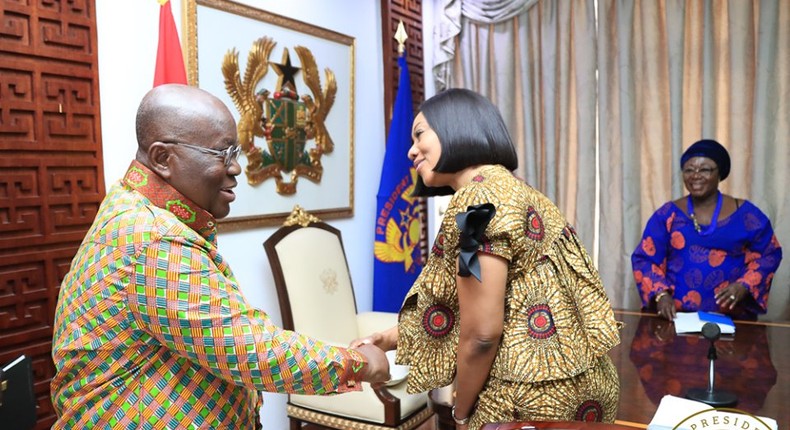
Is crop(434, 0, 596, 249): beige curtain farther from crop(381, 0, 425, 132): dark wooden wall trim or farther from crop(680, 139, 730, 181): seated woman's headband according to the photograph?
crop(680, 139, 730, 181): seated woman's headband

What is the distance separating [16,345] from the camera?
6.82 feet

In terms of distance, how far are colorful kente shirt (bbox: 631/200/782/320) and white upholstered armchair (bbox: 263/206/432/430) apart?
1.40m

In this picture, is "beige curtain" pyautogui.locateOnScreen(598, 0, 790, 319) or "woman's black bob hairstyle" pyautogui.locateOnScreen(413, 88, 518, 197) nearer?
"woman's black bob hairstyle" pyautogui.locateOnScreen(413, 88, 518, 197)

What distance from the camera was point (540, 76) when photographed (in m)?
4.28

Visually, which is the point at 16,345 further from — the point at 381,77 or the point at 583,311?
the point at 381,77

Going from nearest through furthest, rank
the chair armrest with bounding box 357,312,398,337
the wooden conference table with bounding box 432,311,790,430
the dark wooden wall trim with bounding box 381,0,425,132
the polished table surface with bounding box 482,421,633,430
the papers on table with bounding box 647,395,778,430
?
1. the papers on table with bounding box 647,395,778,430
2. the polished table surface with bounding box 482,421,633,430
3. the wooden conference table with bounding box 432,311,790,430
4. the chair armrest with bounding box 357,312,398,337
5. the dark wooden wall trim with bounding box 381,0,425,132

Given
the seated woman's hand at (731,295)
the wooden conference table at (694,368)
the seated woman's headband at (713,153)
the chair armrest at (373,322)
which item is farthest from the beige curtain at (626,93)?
the chair armrest at (373,322)

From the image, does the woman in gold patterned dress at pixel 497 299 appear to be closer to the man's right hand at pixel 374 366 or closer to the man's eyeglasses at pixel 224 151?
the man's right hand at pixel 374 366

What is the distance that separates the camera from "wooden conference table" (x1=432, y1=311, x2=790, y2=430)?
175 centimetres

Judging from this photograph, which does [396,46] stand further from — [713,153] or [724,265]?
[724,265]

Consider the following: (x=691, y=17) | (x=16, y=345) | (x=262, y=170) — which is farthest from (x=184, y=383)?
(x=691, y=17)

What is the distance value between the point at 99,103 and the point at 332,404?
1597 millimetres

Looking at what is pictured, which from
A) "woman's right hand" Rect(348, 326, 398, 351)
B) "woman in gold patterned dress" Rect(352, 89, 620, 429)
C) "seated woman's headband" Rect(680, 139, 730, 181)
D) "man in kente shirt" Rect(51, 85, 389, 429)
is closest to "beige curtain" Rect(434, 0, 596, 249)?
"seated woman's headband" Rect(680, 139, 730, 181)

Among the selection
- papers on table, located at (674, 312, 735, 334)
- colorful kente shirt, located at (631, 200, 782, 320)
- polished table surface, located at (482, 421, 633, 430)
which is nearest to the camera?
polished table surface, located at (482, 421, 633, 430)
